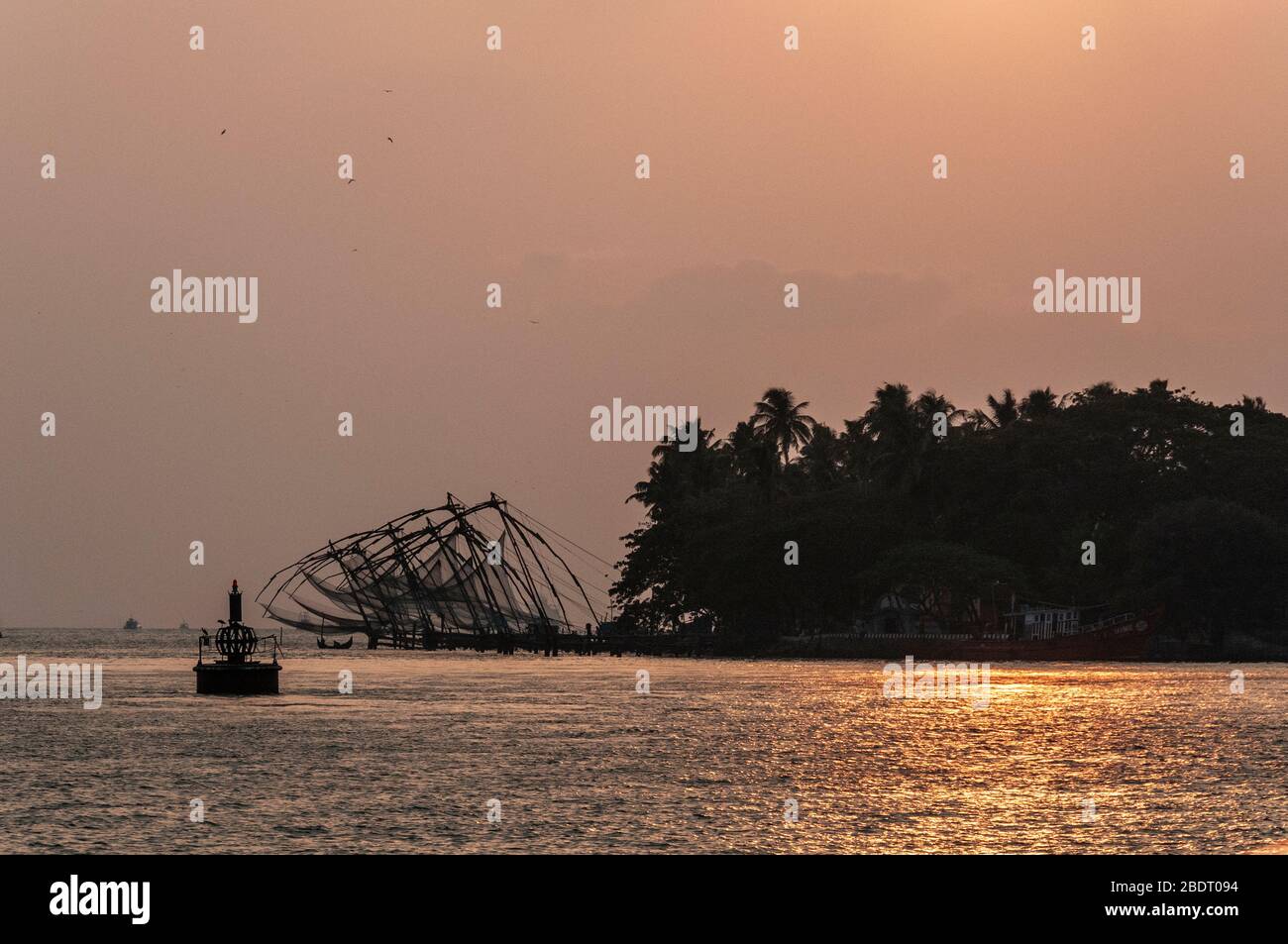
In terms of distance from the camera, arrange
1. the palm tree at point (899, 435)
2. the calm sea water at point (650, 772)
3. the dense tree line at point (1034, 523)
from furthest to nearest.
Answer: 1. the palm tree at point (899, 435)
2. the dense tree line at point (1034, 523)
3. the calm sea water at point (650, 772)

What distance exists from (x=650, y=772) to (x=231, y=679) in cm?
4472

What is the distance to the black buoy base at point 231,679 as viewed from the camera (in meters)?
87.1

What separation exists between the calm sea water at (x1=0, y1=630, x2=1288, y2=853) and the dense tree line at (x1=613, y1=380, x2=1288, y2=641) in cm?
4372

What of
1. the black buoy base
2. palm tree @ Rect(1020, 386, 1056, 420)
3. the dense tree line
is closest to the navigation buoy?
the black buoy base

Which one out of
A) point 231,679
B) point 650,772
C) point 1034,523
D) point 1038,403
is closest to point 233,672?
point 231,679

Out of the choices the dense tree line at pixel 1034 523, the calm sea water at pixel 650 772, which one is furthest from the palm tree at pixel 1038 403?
the calm sea water at pixel 650 772

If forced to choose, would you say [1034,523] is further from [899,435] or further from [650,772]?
[650,772]

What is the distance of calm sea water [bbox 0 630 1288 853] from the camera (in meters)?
35.5

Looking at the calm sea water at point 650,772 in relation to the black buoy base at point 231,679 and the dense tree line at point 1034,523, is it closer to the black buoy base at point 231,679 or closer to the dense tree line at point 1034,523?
the black buoy base at point 231,679

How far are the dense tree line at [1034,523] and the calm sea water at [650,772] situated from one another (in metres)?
43.7

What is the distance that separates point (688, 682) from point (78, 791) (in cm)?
7090
